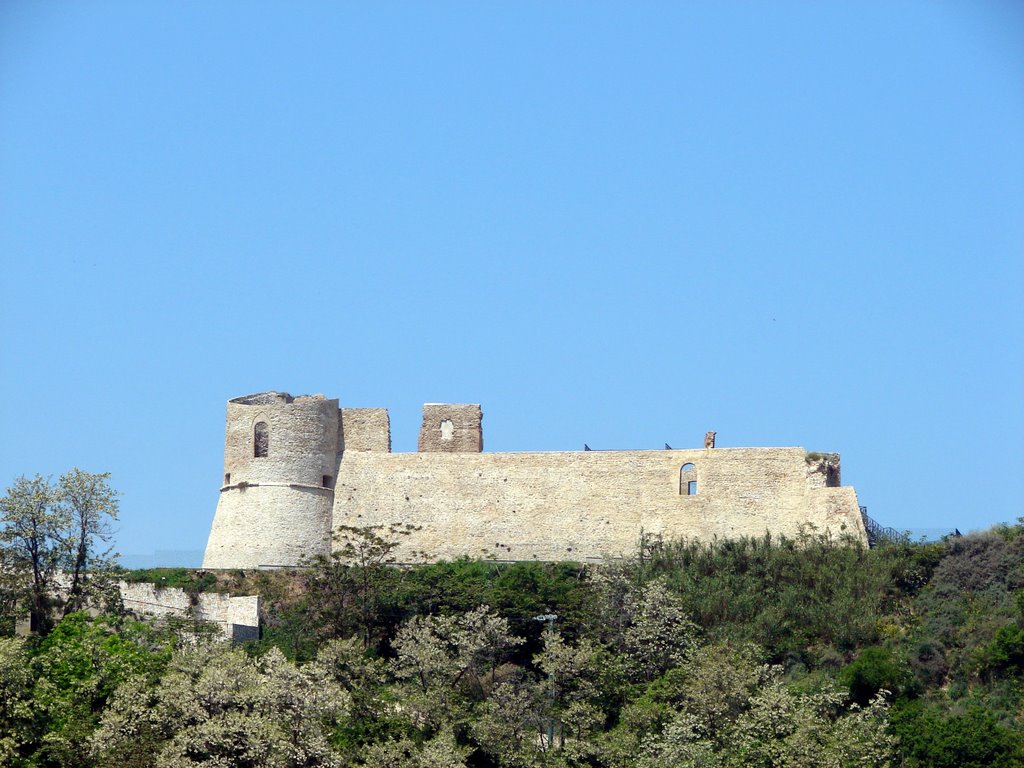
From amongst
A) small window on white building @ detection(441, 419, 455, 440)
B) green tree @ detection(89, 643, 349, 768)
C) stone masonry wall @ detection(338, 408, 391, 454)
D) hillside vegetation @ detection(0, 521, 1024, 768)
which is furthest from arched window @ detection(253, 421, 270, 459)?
green tree @ detection(89, 643, 349, 768)

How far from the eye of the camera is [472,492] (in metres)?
51.0

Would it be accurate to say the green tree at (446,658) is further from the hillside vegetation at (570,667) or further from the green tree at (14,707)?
the green tree at (14,707)

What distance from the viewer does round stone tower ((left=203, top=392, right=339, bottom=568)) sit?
5047 centimetres

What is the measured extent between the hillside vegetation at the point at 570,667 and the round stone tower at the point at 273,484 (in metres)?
1.32

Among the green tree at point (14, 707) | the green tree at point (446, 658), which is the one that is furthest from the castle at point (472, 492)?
the green tree at point (14, 707)

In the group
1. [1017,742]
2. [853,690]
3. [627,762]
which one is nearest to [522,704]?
[627,762]

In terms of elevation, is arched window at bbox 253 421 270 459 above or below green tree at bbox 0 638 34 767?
above

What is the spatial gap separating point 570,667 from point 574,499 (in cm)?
895

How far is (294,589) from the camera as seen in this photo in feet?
159

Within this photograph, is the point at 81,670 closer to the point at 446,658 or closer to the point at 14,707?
the point at 14,707

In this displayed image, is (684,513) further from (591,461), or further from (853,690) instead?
(853,690)

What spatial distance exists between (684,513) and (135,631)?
14.8 meters

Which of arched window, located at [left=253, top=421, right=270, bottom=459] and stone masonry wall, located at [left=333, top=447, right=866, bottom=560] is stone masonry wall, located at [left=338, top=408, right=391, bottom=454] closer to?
stone masonry wall, located at [left=333, top=447, right=866, bottom=560]

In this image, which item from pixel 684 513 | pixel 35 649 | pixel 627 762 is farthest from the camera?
pixel 684 513
